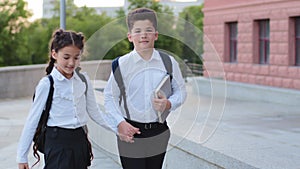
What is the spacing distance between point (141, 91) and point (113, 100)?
209 mm

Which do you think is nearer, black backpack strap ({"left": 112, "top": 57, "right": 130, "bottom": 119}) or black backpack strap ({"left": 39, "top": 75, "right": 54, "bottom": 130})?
black backpack strap ({"left": 112, "top": 57, "right": 130, "bottom": 119})

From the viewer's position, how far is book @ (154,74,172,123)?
396cm

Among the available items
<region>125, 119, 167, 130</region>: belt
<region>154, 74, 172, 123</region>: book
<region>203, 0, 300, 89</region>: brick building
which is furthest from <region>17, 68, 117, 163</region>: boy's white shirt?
<region>203, 0, 300, 89</region>: brick building

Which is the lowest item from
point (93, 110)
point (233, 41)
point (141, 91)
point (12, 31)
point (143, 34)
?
point (93, 110)

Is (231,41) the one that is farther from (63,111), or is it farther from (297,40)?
(63,111)

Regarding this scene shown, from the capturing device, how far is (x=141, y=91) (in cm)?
396

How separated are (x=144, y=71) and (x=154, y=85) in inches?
4.6

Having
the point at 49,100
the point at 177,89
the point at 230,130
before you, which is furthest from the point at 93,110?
the point at 230,130

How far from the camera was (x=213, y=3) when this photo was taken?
22562 mm

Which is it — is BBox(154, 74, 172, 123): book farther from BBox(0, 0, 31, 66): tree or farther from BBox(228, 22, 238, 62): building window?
BBox(0, 0, 31, 66): tree

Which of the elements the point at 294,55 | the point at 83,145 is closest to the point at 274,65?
the point at 294,55

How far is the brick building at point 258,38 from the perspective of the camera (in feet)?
56.2

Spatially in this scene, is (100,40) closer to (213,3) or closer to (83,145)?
(83,145)

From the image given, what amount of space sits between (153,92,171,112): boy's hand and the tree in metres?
40.8
